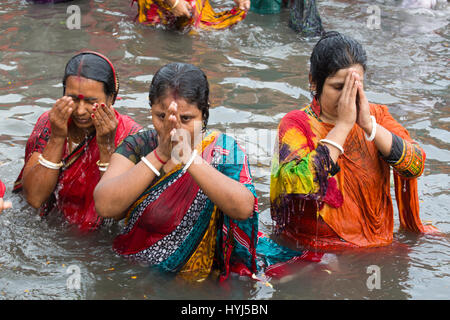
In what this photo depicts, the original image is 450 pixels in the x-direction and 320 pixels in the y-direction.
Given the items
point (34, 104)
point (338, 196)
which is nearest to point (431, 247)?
point (338, 196)

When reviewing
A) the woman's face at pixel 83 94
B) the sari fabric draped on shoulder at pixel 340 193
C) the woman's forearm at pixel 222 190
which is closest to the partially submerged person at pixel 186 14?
the woman's face at pixel 83 94

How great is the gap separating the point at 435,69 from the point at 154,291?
218 inches

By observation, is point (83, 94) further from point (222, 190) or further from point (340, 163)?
point (340, 163)

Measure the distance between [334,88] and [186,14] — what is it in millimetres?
4916

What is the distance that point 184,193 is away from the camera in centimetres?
359

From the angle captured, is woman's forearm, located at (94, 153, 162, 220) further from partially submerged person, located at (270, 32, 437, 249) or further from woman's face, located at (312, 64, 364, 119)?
woman's face, located at (312, 64, 364, 119)

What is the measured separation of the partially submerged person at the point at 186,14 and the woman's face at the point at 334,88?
4.78m

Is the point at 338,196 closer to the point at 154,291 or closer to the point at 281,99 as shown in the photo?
the point at 154,291

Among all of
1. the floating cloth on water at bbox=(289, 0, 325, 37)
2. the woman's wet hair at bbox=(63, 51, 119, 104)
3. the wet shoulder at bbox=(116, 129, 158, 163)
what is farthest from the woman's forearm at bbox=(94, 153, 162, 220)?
the floating cloth on water at bbox=(289, 0, 325, 37)

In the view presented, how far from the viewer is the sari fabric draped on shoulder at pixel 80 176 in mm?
4184

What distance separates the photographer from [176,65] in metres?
3.44

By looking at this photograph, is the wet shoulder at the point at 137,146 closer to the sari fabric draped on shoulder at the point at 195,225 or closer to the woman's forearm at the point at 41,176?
the sari fabric draped on shoulder at the point at 195,225

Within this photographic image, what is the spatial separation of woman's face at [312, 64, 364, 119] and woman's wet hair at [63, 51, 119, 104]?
4.47 ft

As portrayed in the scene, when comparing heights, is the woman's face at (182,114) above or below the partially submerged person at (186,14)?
above
